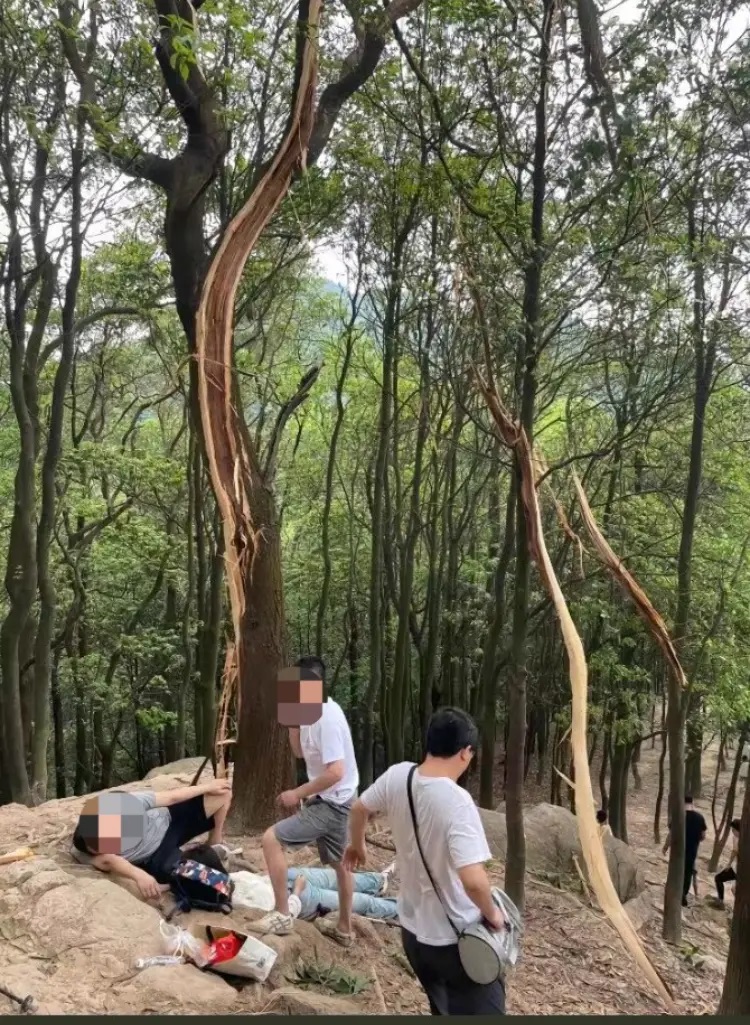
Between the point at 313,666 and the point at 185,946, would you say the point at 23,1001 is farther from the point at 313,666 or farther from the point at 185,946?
the point at 313,666

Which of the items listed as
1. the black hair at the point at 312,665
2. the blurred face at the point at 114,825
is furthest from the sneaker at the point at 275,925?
the black hair at the point at 312,665

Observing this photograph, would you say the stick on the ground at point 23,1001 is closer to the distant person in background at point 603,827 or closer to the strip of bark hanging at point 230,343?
the strip of bark hanging at point 230,343

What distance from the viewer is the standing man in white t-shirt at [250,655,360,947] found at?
3.86 meters

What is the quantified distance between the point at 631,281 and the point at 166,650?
11.1 meters

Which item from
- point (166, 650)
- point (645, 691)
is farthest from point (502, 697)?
point (166, 650)

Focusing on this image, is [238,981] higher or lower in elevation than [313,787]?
lower

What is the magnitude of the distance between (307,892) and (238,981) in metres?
0.94

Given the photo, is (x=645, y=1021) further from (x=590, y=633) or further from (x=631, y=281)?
(x=590, y=633)

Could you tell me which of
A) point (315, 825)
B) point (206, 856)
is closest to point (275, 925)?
point (315, 825)

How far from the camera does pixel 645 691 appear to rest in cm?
1398

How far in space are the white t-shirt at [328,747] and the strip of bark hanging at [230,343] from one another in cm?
170

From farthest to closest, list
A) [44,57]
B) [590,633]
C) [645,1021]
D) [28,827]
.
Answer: [590,633], [44,57], [28,827], [645,1021]

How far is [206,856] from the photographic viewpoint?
4684mm

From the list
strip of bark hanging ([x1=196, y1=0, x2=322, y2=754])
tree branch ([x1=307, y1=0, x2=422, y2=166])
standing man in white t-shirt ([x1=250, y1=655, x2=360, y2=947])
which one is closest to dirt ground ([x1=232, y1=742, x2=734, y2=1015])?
standing man in white t-shirt ([x1=250, y1=655, x2=360, y2=947])
